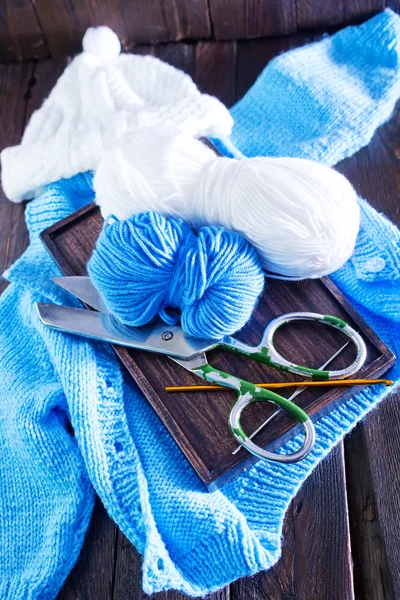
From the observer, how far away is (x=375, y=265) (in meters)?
0.72

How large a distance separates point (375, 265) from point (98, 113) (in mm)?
427

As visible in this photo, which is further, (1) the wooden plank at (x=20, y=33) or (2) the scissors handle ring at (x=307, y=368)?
(1) the wooden plank at (x=20, y=33)

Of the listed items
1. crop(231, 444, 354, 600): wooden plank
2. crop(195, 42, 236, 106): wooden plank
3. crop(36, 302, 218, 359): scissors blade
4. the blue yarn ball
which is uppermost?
crop(195, 42, 236, 106): wooden plank

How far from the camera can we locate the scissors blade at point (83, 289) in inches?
27.2

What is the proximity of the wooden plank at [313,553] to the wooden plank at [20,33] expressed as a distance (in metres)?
0.81

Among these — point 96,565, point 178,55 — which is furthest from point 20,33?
point 96,565

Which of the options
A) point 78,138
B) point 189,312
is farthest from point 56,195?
point 189,312

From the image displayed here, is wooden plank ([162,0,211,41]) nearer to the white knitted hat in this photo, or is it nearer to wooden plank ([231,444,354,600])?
the white knitted hat

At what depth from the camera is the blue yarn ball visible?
1.95 feet

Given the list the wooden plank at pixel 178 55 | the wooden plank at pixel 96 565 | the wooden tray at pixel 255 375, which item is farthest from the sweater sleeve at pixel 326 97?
the wooden plank at pixel 96 565

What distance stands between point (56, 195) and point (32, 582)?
483mm

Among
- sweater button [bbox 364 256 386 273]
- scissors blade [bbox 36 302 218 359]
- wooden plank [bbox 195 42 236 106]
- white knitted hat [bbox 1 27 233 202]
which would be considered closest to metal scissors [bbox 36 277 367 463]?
scissors blade [bbox 36 302 218 359]

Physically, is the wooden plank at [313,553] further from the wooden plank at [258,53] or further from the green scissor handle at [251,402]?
the wooden plank at [258,53]

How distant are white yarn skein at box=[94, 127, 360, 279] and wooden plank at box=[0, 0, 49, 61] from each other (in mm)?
429
